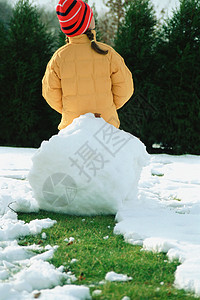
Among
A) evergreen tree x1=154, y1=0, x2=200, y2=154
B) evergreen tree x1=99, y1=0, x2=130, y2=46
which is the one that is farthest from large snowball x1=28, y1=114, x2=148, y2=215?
evergreen tree x1=99, y1=0, x2=130, y2=46

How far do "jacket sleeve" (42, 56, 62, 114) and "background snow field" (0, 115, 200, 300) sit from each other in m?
0.50

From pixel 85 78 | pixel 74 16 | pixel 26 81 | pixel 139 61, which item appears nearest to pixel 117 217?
pixel 85 78

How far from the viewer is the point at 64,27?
3408mm

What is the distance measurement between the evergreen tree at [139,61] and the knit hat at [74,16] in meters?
3.67

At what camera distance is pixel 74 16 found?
3.35 metres

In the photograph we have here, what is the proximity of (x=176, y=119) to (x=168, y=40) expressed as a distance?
1.66m

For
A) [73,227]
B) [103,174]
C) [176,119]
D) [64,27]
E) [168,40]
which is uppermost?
[168,40]

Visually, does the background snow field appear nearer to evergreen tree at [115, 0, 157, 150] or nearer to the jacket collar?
the jacket collar

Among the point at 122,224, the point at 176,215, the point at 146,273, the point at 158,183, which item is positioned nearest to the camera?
the point at 146,273

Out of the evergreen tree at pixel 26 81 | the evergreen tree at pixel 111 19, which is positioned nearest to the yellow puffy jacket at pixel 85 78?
the evergreen tree at pixel 26 81

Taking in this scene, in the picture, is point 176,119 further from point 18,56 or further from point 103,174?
point 103,174

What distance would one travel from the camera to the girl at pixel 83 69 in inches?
133

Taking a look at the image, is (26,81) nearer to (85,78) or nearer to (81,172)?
(85,78)

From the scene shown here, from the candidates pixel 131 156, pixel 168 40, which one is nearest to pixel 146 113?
pixel 168 40
